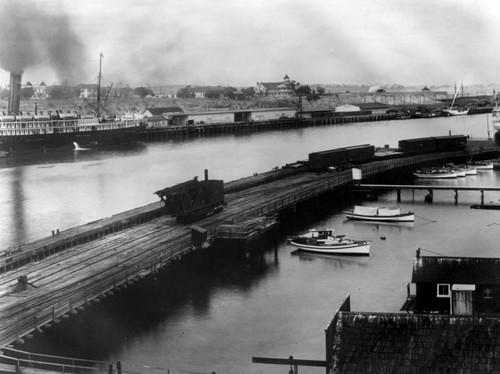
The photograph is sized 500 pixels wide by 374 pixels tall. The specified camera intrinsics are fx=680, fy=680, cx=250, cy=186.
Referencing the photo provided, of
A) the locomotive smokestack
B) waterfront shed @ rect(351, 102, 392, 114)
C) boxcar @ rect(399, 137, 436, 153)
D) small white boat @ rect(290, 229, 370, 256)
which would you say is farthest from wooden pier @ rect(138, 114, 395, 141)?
small white boat @ rect(290, 229, 370, 256)

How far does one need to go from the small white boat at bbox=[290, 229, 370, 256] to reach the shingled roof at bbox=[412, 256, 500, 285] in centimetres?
1168

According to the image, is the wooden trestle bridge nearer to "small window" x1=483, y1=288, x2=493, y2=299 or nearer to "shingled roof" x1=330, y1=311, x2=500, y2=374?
"shingled roof" x1=330, y1=311, x2=500, y2=374

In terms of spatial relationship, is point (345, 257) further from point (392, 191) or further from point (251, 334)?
point (392, 191)

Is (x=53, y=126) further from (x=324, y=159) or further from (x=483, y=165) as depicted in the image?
(x=483, y=165)

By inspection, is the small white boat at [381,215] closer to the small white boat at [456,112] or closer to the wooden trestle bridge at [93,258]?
the wooden trestle bridge at [93,258]

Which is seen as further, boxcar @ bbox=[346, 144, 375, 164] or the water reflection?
boxcar @ bbox=[346, 144, 375, 164]

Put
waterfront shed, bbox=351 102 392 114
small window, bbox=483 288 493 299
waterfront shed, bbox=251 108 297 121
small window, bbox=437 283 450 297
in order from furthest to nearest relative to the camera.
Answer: waterfront shed, bbox=351 102 392 114 < waterfront shed, bbox=251 108 297 121 < small window, bbox=437 283 450 297 < small window, bbox=483 288 493 299

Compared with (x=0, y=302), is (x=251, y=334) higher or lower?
lower

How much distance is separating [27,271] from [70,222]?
18613mm

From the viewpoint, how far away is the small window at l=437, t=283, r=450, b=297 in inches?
828

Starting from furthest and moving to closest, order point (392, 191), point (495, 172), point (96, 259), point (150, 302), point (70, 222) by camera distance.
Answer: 1. point (495, 172)
2. point (392, 191)
3. point (70, 222)
4. point (96, 259)
5. point (150, 302)

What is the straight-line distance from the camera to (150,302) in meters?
25.7

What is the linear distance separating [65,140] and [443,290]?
83544 millimetres

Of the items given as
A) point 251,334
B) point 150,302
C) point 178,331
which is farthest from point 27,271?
point 251,334
